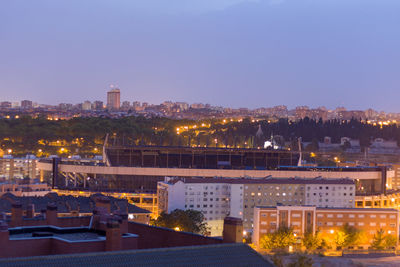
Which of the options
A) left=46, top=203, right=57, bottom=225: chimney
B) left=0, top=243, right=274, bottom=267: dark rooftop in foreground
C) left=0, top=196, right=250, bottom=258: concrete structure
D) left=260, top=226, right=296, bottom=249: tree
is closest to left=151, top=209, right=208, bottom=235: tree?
left=260, top=226, right=296, bottom=249: tree

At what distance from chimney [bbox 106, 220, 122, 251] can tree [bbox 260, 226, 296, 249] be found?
16.1 metres

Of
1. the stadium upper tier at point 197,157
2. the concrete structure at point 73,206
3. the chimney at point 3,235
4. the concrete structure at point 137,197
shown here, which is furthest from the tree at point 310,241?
the chimney at point 3,235

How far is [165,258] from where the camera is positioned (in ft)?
33.6

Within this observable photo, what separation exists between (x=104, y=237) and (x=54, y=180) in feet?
81.3

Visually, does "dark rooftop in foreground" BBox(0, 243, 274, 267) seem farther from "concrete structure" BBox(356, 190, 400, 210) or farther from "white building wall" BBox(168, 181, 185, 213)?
"concrete structure" BBox(356, 190, 400, 210)

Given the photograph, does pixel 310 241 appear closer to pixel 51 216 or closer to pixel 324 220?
pixel 324 220

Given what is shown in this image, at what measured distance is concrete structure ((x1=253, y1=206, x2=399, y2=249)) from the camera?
27.1m

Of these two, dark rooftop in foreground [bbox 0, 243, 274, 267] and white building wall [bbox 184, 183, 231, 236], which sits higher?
dark rooftop in foreground [bbox 0, 243, 274, 267]

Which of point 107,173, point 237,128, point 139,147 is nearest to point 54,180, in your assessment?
point 107,173

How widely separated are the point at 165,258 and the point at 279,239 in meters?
16.8

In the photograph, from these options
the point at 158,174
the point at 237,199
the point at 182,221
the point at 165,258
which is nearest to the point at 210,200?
the point at 237,199

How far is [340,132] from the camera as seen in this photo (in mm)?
82750

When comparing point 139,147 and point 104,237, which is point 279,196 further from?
point 104,237

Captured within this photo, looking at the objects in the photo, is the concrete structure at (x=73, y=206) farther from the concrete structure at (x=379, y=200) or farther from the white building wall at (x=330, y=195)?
the concrete structure at (x=379, y=200)
